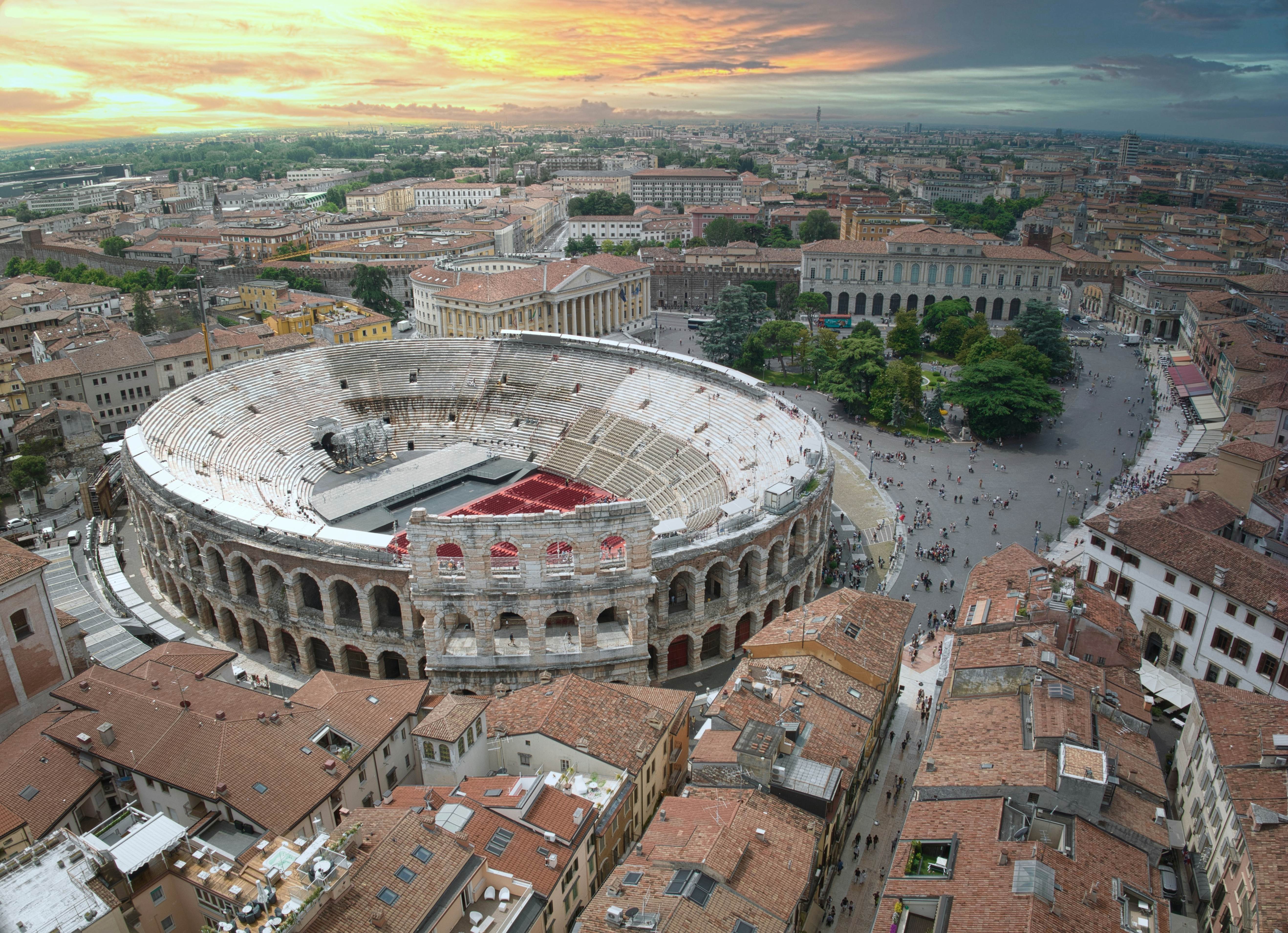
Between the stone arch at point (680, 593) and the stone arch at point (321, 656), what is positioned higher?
the stone arch at point (680, 593)

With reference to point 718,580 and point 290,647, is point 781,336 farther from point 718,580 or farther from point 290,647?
point 290,647

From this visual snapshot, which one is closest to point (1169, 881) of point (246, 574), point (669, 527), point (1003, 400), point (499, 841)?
point (499, 841)

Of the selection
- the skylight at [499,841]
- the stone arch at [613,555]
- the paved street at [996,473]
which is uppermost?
the stone arch at [613,555]

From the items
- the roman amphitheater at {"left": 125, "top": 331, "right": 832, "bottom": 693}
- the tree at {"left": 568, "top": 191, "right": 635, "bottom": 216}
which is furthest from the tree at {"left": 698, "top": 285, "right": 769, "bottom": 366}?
the tree at {"left": 568, "top": 191, "right": 635, "bottom": 216}

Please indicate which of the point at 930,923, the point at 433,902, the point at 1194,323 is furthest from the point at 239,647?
the point at 1194,323

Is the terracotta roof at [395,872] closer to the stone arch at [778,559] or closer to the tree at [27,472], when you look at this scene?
the stone arch at [778,559]

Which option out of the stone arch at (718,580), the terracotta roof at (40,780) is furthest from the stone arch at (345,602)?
the stone arch at (718,580)

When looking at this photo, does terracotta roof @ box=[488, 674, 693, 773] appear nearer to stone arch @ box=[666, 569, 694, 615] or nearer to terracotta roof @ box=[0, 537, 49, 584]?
stone arch @ box=[666, 569, 694, 615]
